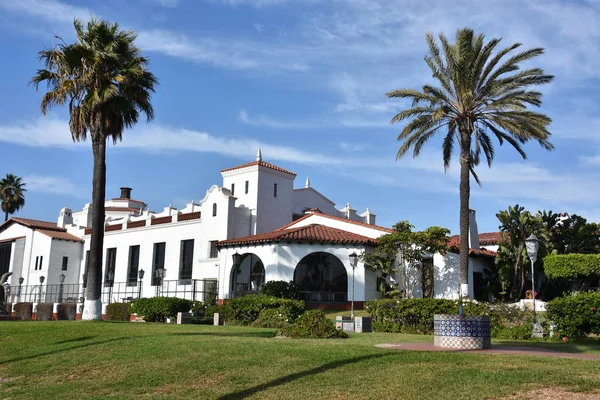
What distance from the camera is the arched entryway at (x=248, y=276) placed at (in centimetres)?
3884

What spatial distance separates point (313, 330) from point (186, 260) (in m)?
28.1

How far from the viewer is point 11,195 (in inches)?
2798

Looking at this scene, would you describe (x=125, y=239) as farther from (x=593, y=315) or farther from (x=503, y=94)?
(x=593, y=315)

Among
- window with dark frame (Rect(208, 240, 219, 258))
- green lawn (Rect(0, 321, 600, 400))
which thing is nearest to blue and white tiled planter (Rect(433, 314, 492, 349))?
green lawn (Rect(0, 321, 600, 400))

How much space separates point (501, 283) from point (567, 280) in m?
5.15

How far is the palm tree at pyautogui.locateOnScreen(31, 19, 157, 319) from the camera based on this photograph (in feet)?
87.6

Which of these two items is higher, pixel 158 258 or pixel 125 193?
pixel 125 193

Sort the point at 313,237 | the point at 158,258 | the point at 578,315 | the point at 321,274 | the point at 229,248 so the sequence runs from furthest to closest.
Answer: the point at 158,258
the point at 321,274
the point at 229,248
the point at 313,237
the point at 578,315

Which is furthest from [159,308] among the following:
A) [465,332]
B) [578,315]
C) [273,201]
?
[465,332]

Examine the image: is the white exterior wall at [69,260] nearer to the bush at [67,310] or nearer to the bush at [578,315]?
the bush at [67,310]

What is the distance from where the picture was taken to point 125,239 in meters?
49.6

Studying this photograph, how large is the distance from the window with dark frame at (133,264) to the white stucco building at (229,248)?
0.12 meters

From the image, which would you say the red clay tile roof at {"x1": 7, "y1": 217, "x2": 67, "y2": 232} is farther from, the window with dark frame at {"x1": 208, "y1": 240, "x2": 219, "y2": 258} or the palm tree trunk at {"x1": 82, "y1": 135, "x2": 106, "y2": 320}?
the palm tree trunk at {"x1": 82, "y1": 135, "x2": 106, "y2": 320}

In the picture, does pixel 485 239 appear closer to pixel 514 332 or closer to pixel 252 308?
pixel 252 308
